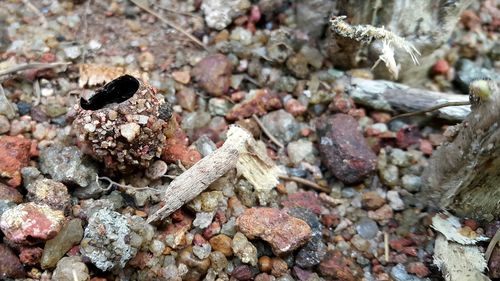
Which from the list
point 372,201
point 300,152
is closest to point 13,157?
point 300,152

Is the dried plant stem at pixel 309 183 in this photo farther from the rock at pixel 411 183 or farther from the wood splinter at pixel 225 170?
the rock at pixel 411 183

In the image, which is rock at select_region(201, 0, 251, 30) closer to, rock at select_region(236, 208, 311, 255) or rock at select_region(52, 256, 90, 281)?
rock at select_region(236, 208, 311, 255)

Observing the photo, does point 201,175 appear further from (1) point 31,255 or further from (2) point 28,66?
(2) point 28,66

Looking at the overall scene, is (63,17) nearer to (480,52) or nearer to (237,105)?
(237,105)

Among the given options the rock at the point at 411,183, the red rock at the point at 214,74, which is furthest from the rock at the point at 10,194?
A: the rock at the point at 411,183

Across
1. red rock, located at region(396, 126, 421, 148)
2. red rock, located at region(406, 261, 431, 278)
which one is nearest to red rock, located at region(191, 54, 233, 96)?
red rock, located at region(396, 126, 421, 148)

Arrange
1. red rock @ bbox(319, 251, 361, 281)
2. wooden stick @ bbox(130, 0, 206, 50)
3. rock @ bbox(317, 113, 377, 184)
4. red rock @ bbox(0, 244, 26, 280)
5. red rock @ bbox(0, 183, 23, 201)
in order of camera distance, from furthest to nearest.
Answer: wooden stick @ bbox(130, 0, 206, 50) → rock @ bbox(317, 113, 377, 184) → red rock @ bbox(319, 251, 361, 281) → red rock @ bbox(0, 183, 23, 201) → red rock @ bbox(0, 244, 26, 280)
